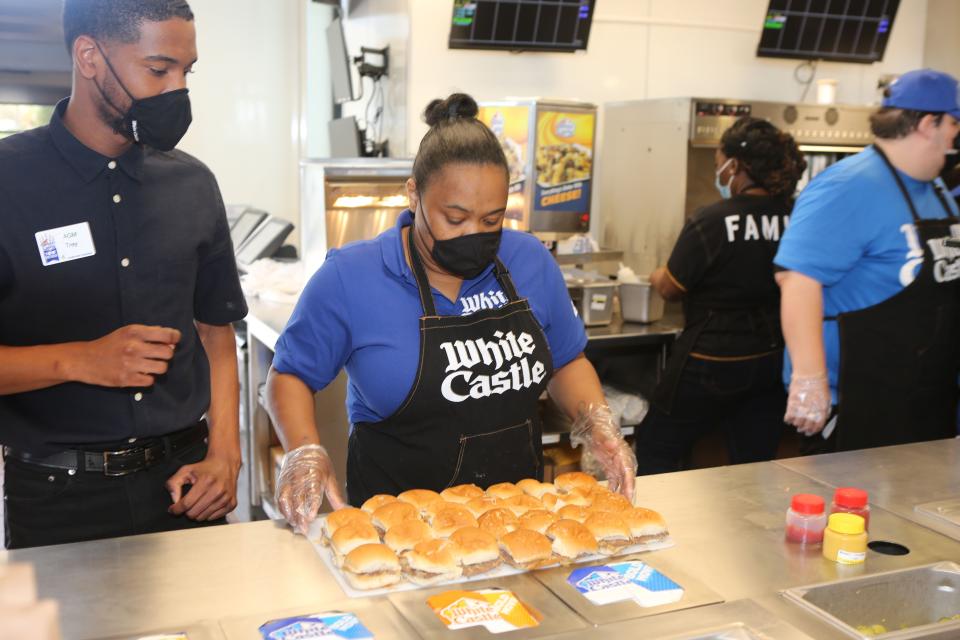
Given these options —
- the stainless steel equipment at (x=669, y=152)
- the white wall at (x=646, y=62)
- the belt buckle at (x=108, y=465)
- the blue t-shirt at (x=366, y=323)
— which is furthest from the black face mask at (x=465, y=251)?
the white wall at (x=646, y=62)

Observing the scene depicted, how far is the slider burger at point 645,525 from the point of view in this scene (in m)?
1.79

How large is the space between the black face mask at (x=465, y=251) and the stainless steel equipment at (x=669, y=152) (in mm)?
3042

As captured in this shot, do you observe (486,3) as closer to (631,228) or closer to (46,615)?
(631,228)

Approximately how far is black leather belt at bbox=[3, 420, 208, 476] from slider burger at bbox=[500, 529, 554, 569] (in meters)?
0.89

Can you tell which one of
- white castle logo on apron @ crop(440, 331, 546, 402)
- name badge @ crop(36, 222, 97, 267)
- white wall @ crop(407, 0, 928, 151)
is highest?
white wall @ crop(407, 0, 928, 151)

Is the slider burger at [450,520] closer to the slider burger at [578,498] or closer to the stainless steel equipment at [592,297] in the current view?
the slider burger at [578,498]

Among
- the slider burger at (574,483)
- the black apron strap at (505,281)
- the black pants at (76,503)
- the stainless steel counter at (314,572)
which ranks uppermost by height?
the black apron strap at (505,281)

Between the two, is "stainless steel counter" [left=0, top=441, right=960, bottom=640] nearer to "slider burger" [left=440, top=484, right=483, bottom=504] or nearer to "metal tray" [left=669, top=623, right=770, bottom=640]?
"metal tray" [left=669, top=623, right=770, bottom=640]

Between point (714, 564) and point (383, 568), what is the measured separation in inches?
24.0

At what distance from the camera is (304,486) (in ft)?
6.16

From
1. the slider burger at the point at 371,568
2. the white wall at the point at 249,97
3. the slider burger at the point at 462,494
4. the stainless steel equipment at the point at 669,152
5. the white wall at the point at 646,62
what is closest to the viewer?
the slider burger at the point at 371,568

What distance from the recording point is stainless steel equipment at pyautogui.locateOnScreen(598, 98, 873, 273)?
4.89 m

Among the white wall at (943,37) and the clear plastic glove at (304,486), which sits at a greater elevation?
the white wall at (943,37)

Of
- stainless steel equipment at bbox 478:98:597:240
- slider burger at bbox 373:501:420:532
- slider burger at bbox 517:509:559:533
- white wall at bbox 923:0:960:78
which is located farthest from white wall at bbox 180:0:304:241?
slider burger at bbox 517:509:559:533
